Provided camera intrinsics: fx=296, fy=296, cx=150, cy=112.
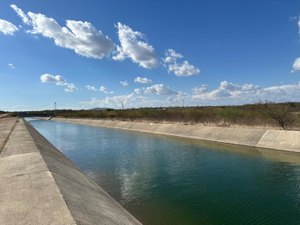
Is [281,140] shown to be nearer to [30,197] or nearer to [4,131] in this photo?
[30,197]

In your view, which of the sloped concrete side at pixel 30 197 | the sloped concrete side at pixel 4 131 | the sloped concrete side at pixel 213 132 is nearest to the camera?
the sloped concrete side at pixel 30 197

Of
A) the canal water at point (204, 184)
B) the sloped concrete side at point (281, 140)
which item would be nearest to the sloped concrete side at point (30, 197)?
the canal water at point (204, 184)

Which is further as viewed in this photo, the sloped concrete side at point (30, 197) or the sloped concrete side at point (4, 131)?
the sloped concrete side at point (4, 131)

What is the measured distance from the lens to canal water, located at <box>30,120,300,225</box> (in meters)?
10.8

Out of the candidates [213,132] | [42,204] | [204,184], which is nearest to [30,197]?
[42,204]

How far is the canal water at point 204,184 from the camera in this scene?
426 inches

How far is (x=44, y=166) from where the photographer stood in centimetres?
1192

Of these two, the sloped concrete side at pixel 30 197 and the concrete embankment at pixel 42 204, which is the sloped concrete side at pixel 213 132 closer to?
the sloped concrete side at pixel 30 197

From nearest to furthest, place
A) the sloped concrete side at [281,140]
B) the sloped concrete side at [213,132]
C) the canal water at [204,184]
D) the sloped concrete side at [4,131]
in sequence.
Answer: the canal water at [204,184] < the sloped concrete side at [4,131] < the sloped concrete side at [281,140] < the sloped concrete side at [213,132]

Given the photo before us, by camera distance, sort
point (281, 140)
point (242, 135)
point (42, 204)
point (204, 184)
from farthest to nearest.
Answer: point (242, 135) → point (281, 140) → point (204, 184) → point (42, 204)

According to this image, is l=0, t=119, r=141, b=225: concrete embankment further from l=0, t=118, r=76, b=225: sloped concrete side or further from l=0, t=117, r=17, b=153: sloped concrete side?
l=0, t=117, r=17, b=153: sloped concrete side

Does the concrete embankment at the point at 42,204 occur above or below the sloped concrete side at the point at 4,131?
below

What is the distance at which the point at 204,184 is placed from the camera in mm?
15383

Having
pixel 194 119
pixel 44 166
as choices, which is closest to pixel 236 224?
pixel 44 166
